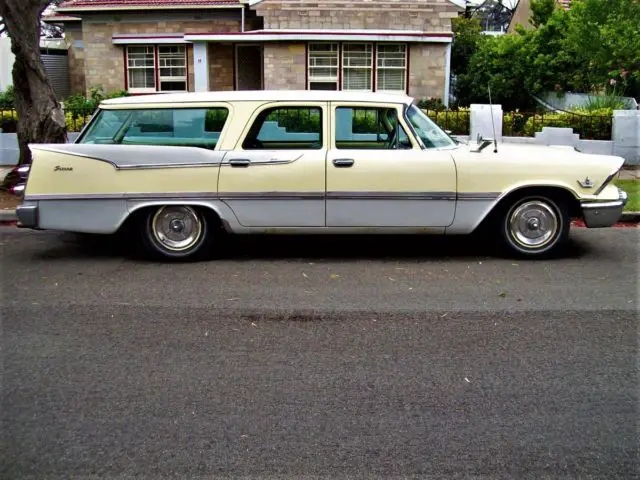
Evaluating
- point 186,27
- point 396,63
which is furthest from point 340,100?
point 186,27

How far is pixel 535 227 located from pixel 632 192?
4529 mm

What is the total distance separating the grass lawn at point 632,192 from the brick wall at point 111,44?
50.0 feet

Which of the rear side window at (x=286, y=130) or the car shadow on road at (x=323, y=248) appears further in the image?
the car shadow on road at (x=323, y=248)

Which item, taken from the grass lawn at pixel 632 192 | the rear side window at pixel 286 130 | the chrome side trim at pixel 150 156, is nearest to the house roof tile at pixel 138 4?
the grass lawn at pixel 632 192

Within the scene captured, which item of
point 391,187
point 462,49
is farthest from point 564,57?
point 391,187

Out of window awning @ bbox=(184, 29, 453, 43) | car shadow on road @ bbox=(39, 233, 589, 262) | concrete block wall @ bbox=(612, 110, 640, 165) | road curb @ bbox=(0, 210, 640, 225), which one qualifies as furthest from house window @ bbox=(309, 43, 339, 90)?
car shadow on road @ bbox=(39, 233, 589, 262)

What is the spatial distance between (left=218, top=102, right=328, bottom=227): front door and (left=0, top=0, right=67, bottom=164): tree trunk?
5.09 meters

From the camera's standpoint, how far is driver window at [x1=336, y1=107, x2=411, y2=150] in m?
7.72

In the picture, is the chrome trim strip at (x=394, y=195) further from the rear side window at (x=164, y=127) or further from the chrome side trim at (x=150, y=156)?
the rear side window at (x=164, y=127)

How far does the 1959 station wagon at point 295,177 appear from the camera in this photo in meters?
7.55

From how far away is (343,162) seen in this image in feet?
24.8

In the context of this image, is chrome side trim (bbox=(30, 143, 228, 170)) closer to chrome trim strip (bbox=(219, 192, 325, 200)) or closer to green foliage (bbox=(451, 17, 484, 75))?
chrome trim strip (bbox=(219, 192, 325, 200))

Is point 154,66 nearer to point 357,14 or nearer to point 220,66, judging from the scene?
point 220,66

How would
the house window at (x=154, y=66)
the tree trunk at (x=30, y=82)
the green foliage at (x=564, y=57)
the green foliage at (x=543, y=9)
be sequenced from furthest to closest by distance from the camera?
the house window at (x=154, y=66), the green foliage at (x=543, y=9), the green foliage at (x=564, y=57), the tree trunk at (x=30, y=82)
